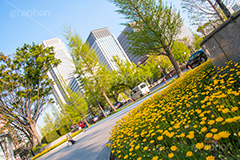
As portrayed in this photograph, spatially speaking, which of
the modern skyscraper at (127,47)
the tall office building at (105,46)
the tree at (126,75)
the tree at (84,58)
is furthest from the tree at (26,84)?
the tall office building at (105,46)

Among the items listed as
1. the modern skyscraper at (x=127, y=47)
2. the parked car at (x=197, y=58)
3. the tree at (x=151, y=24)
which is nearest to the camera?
the tree at (x=151, y=24)

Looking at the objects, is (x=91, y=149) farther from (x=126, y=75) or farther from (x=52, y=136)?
(x=52, y=136)

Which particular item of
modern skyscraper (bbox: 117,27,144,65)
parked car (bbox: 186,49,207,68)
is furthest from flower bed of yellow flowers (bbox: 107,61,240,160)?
parked car (bbox: 186,49,207,68)

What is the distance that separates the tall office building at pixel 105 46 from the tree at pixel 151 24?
10282 centimetres

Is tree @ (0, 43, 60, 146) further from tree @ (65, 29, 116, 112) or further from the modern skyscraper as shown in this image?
the modern skyscraper

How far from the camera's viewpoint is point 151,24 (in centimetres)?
1355

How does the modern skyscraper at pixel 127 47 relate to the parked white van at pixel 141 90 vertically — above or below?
above

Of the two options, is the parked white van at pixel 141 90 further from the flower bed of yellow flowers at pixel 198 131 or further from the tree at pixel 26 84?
the flower bed of yellow flowers at pixel 198 131

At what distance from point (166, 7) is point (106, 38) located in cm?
12031

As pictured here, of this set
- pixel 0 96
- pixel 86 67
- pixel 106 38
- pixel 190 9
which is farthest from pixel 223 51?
pixel 106 38

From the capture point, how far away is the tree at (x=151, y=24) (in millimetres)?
13281

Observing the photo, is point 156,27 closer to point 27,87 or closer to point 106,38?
point 27,87

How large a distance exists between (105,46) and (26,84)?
357 ft

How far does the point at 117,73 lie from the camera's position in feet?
117
